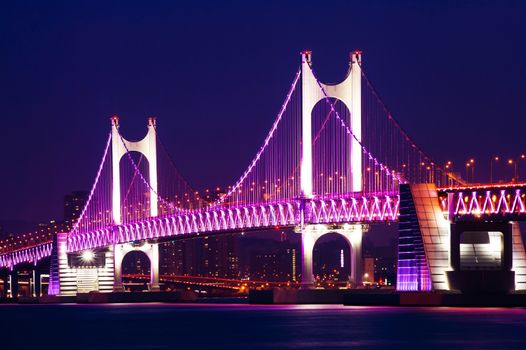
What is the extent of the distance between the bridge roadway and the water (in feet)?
17.1

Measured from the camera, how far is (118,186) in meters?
122

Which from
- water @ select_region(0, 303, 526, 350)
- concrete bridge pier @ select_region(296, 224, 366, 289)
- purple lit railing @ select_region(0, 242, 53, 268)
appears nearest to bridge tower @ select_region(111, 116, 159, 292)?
purple lit railing @ select_region(0, 242, 53, 268)

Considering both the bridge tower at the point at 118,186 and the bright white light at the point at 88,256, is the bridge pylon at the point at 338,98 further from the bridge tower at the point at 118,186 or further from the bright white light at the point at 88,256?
the bright white light at the point at 88,256

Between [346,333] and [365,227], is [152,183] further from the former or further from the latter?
[346,333]

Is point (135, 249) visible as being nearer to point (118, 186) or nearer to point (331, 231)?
point (118, 186)

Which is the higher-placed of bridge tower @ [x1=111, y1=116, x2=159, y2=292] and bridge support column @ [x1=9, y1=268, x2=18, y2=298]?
bridge tower @ [x1=111, y1=116, x2=159, y2=292]

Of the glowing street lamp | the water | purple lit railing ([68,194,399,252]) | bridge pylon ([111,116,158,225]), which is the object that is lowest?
the water

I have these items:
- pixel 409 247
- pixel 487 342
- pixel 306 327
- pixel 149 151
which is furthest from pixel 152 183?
pixel 487 342

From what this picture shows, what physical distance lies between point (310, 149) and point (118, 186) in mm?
36134

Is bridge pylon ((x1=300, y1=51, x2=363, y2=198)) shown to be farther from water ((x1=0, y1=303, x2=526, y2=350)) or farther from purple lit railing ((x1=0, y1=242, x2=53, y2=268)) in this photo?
purple lit railing ((x1=0, y1=242, x2=53, y2=268))

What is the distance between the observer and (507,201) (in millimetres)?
79938

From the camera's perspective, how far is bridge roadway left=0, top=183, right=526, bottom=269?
79812 mm

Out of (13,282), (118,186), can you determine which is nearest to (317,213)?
(118,186)

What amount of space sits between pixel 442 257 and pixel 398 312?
15.6 feet
